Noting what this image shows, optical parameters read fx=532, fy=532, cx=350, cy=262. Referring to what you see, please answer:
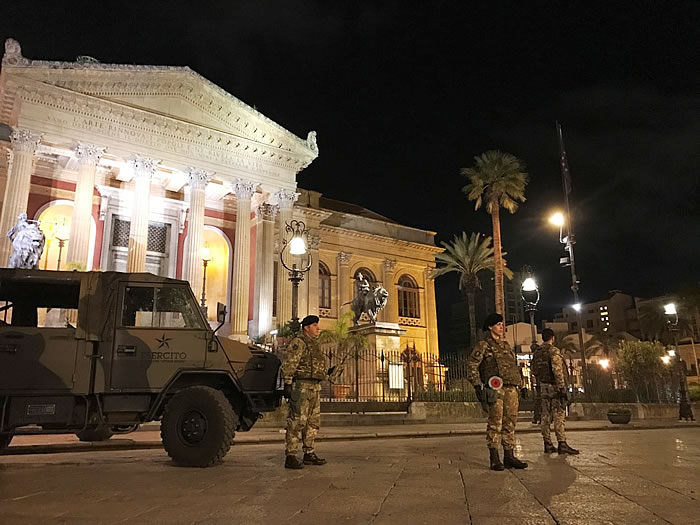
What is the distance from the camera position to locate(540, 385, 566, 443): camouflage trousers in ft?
27.6

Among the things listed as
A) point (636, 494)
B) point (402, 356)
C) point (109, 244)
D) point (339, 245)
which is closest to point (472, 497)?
point (636, 494)

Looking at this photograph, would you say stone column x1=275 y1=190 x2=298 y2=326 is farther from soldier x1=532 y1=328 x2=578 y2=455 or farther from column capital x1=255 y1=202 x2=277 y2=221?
soldier x1=532 y1=328 x2=578 y2=455

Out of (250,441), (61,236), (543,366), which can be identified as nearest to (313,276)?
(61,236)

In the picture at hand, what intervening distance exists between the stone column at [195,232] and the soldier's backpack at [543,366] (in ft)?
61.8

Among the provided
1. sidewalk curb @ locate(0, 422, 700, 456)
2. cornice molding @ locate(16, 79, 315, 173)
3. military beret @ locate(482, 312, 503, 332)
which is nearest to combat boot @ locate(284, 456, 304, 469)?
military beret @ locate(482, 312, 503, 332)

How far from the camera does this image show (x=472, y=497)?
4.44 metres

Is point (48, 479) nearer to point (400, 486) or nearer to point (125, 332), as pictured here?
point (125, 332)

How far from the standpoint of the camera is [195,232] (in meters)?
25.5

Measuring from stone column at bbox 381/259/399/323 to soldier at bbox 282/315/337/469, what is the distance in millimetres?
30696

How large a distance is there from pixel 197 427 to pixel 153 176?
22.2m

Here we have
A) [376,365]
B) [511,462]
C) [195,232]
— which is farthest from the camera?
[195,232]

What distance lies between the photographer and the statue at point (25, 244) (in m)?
19.0

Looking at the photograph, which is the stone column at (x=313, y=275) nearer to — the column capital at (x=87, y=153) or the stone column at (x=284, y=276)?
the stone column at (x=284, y=276)

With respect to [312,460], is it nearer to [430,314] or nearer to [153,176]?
[153,176]
